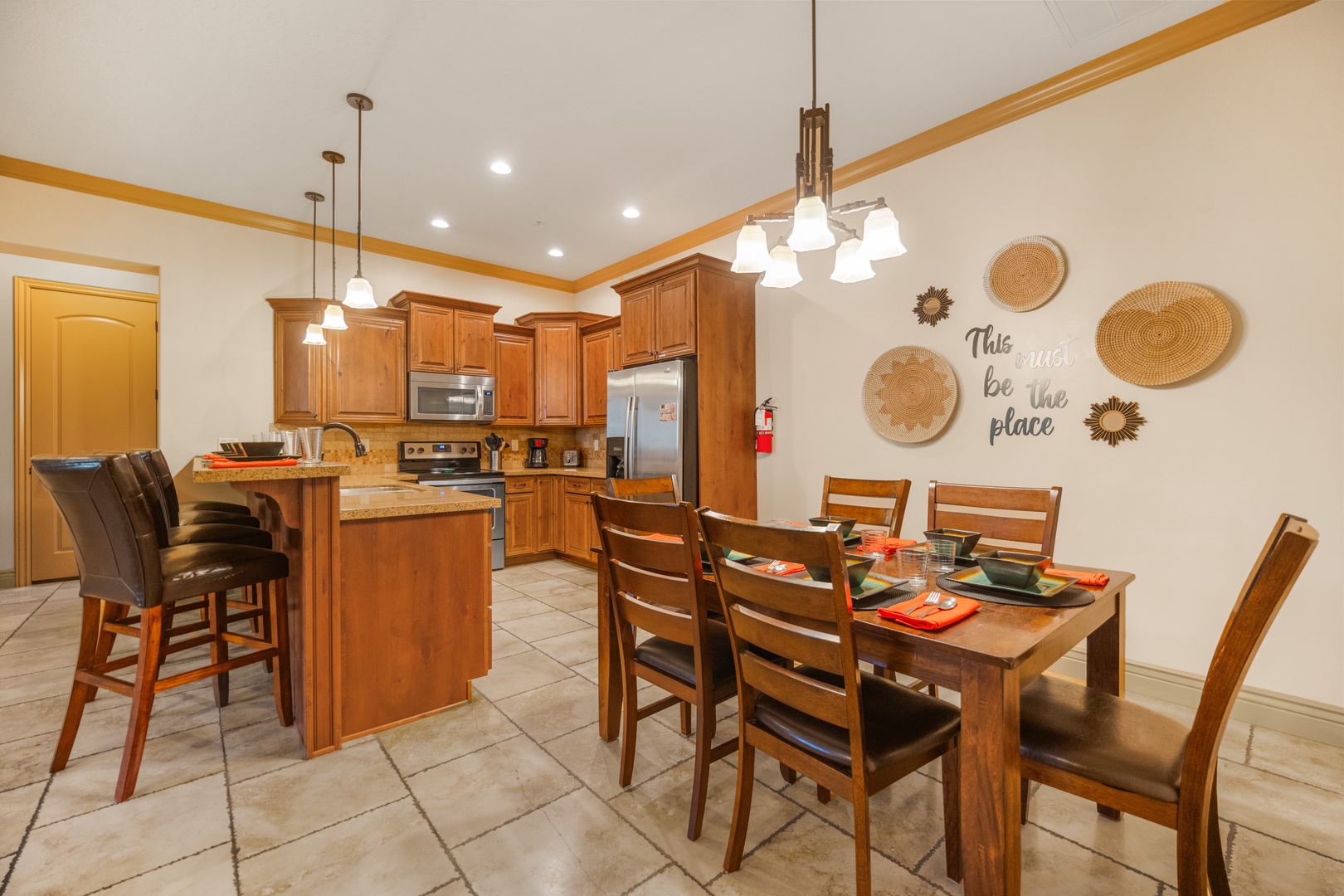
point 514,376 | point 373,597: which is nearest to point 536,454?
point 514,376

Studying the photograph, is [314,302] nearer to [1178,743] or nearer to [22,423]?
[22,423]

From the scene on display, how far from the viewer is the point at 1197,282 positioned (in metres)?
2.43

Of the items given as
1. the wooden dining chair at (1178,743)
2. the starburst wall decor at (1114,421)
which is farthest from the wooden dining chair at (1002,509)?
the starburst wall decor at (1114,421)

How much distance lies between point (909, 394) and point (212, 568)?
3.38 metres

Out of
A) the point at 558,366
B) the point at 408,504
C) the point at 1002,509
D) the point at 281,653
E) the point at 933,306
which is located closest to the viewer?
the point at 1002,509

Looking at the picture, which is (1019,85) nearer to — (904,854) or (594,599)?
(904,854)

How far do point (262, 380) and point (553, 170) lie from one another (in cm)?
Result: 287

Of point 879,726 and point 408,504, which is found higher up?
point 408,504

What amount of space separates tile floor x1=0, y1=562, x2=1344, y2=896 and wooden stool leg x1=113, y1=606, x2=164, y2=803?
8 cm

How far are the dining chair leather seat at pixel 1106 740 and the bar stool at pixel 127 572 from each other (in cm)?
247

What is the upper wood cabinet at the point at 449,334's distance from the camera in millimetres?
4891

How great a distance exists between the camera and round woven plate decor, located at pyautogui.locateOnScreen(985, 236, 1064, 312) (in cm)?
279

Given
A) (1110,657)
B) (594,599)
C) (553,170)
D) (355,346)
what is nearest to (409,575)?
(594,599)

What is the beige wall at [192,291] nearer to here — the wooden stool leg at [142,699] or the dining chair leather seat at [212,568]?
the dining chair leather seat at [212,568]
